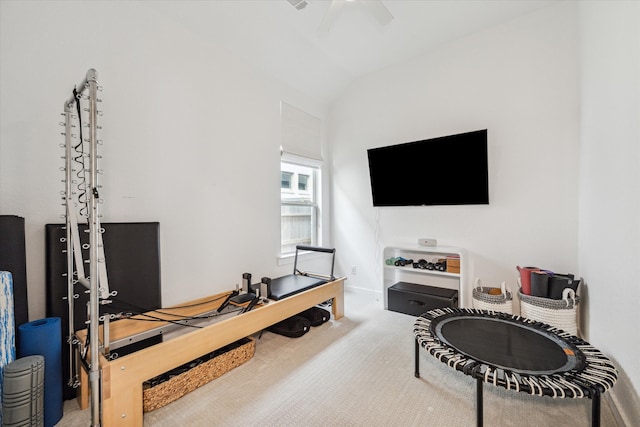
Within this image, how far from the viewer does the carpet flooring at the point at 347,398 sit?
1.46 metres

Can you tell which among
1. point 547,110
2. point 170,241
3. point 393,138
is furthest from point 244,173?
point 547,110

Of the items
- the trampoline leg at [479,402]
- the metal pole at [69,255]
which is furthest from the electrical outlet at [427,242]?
the metal pole at [69,255]

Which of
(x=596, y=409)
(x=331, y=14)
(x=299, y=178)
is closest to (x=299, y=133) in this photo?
(x=299, y=178)

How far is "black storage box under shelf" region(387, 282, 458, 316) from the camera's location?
110 inches

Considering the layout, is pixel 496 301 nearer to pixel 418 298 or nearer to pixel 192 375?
pixel 418 298

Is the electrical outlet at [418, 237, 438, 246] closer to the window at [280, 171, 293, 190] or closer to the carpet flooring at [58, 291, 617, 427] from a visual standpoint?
the carpet flooring at [58, 291, 617, 427]

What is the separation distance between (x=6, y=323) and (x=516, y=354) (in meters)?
2.73

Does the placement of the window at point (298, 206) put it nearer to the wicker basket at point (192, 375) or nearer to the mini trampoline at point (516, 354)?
the wicker basket at point (192, 375)

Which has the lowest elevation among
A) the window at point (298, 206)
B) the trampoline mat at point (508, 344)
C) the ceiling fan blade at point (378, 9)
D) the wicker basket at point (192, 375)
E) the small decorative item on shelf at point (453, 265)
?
the wicker basket at point (192, 375)

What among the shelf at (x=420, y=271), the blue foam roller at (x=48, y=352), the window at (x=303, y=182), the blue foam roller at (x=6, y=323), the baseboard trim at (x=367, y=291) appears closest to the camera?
the blue foam roller at (x=6, y=323)

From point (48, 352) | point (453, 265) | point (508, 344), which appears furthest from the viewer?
point (453, 265)

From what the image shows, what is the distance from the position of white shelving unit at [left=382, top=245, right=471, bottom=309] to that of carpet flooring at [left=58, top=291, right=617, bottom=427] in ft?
3.37

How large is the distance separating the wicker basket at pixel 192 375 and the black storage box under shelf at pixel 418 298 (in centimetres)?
173

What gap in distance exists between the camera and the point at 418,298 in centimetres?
293
